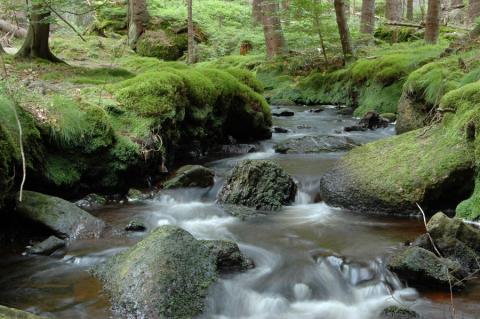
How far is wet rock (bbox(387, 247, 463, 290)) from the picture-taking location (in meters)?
4.08

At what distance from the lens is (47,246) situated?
5098 millimetres

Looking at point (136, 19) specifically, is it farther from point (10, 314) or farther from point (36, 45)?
point (10, 314)

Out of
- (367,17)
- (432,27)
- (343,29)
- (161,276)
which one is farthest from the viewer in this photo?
(367,17)

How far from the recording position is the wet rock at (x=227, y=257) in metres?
4.62

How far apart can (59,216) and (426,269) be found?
13.0ft

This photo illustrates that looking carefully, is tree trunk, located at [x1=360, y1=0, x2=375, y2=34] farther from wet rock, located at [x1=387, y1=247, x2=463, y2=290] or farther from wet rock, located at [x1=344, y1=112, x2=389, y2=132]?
wet rock, located at [x1=387, y1=247, x2=463, y2=290]

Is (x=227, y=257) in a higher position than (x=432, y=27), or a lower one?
lower

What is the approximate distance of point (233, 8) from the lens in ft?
89.5

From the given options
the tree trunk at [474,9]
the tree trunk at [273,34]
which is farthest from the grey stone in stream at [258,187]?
the tree trunk at [273,34]

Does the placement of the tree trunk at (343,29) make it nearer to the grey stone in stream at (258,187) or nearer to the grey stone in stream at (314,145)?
the grey stone in stream at (314,145)

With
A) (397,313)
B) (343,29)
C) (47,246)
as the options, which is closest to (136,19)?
(343,29)

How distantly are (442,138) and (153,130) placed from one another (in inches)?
162

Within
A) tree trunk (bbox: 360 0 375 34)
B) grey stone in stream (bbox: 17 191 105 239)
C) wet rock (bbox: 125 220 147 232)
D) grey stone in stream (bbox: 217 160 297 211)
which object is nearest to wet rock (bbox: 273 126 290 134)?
grey stone in stream (bbox: 217 160 297 211)

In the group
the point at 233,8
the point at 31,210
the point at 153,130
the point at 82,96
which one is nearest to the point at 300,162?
the point at 153,130
